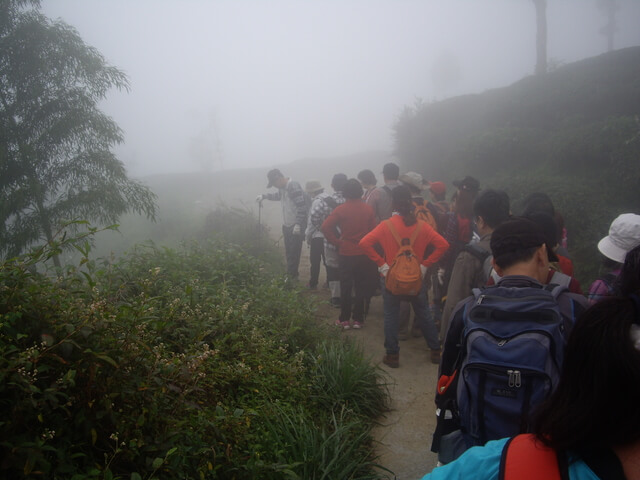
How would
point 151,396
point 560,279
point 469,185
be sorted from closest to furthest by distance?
point 151,396 → point 560,279 → point 469,185

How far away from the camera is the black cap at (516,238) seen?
217 centimetres

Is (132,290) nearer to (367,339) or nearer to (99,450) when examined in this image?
(99,450)

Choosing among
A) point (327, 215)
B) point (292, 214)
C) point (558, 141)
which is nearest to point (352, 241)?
point (327, 215)

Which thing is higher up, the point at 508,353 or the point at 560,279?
the point at 560,279

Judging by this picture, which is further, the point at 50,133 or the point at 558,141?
the point at 558,141

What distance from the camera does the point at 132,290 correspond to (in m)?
4.19

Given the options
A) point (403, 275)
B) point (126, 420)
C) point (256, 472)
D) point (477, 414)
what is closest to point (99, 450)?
point (126, 420)

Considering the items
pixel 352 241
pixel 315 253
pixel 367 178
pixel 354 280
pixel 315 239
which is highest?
pixel 367 178

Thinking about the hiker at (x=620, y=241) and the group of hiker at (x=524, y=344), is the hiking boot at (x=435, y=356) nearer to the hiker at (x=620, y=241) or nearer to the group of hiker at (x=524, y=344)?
the group of hiker at (x=524, y=344)

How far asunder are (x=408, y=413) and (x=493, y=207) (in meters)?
2.13

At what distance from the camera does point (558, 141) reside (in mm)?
9164

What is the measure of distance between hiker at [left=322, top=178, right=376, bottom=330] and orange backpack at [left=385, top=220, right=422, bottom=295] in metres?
1.19

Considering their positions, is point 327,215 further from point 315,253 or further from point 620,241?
point 620,241

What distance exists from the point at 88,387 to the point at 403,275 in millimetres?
3196
